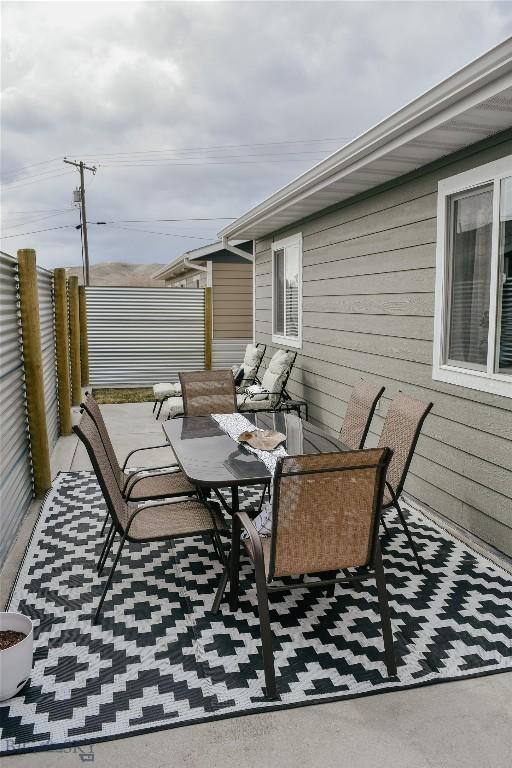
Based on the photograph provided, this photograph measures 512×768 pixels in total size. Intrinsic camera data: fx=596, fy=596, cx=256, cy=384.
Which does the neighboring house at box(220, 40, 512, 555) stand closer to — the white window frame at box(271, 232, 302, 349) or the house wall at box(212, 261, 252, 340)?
the white window frame at box(271, 232, 302, 349)

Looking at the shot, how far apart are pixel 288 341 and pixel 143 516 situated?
4.77 meters

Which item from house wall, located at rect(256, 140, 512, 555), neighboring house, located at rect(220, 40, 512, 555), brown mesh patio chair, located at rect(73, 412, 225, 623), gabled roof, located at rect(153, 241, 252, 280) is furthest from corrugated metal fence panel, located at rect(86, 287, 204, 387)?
brown mesh patio chair, located at rect(73, 412, 225, 623)

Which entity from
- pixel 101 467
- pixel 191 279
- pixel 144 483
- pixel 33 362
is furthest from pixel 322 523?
pixel 191 279

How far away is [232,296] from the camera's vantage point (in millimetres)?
11828

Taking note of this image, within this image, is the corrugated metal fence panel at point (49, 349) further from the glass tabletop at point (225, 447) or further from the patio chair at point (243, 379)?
the glass tabletop at point (225, 447)

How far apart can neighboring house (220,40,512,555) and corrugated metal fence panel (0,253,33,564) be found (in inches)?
96.6

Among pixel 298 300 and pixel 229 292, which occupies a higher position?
pixel 229 292

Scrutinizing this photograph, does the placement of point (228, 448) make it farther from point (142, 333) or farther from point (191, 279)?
point (191, 279)

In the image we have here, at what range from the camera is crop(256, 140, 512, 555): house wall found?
3.52 m

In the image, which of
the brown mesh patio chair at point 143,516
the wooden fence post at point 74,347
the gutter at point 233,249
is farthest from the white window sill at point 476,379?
the wooden fence post at point 74,347

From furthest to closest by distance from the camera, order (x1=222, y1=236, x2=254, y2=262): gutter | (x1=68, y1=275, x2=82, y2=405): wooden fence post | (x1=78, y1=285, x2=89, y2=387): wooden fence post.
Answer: (x1=78, y1=285, x2=89, y2=387): wooden fence post < (x1=222, y1=236, x2=254, y2=262): gutter < (x1=68, y1=275, x2=82, y2=405): wooden fence post

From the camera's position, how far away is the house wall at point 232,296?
1178 centimetres

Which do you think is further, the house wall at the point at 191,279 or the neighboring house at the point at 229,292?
the house wall at the point at 191,279

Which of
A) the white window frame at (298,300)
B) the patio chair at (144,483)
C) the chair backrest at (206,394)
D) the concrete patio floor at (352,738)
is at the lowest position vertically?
the concrete patio floor at (352,738)
